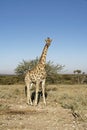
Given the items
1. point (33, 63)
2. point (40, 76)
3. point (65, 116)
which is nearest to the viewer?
point (65, 116)

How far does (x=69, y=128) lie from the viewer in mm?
7766

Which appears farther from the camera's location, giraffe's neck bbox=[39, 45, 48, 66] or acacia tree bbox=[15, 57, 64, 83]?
A: acacia tree bbox=[15, 57, 64, 83]

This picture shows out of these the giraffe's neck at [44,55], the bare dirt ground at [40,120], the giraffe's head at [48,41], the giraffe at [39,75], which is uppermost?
the giraffe's head at [48,41]

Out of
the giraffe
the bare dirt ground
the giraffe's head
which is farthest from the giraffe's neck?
the bare dirt ground

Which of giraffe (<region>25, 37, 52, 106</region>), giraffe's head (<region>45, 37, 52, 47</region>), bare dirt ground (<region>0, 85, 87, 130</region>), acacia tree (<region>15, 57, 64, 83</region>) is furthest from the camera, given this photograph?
acacia tree (<region>15, 57, 64, 83</region>)

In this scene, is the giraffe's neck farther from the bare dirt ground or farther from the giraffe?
the bare dirt ground

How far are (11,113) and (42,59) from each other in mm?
3781

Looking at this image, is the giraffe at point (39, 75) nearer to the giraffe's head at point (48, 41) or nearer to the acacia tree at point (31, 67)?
the giraffe's head at point (48, 41)

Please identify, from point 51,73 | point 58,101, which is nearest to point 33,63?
point 51,73

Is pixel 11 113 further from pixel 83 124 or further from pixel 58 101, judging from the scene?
pixel 58 101

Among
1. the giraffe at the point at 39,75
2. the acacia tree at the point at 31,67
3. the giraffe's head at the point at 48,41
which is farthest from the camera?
the acacia tree at the point at 31,67

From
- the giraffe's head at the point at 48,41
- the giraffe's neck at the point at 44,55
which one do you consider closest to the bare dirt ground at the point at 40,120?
the giraffe's neck at the point at 44,55

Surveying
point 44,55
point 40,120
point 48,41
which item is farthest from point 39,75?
point 40,120

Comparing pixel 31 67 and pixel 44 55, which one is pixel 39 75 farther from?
pixel 31 67
